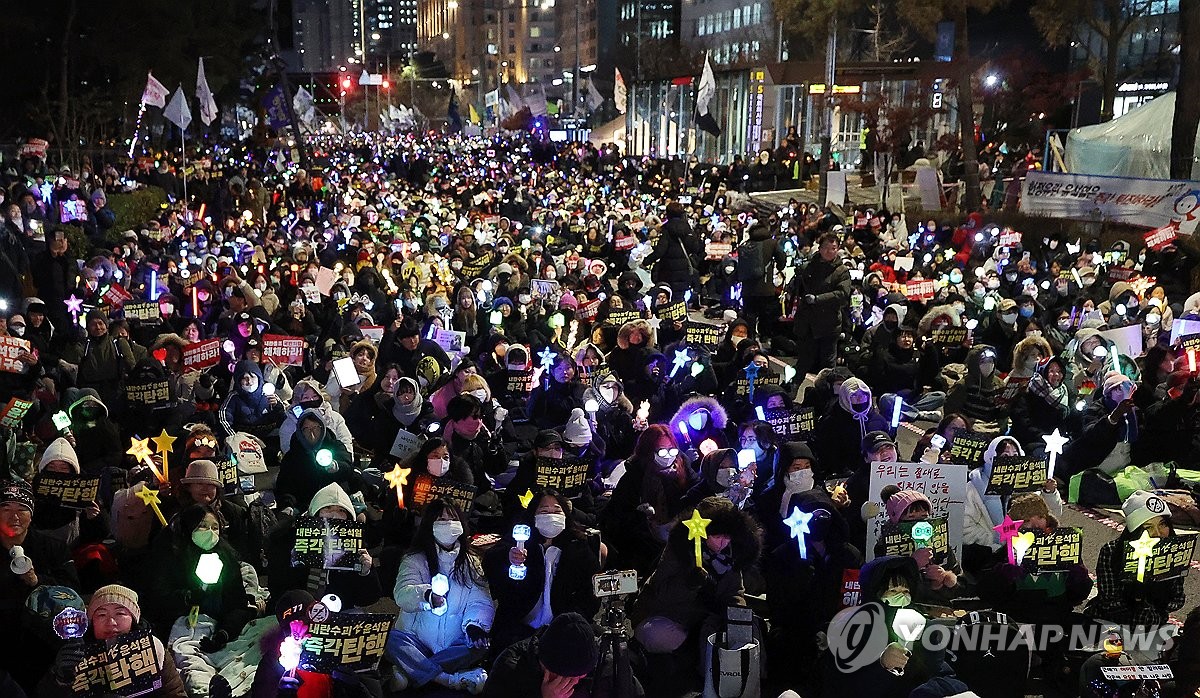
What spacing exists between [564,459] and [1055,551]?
9.84 feet

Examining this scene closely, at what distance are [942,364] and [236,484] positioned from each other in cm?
762

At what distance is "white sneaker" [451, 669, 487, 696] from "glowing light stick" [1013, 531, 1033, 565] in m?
3.07

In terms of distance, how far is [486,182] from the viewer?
121ft

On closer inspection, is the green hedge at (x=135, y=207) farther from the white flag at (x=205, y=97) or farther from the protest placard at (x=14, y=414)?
the protest placard at (x=14, y=414)

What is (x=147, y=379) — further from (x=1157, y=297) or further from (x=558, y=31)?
(x=558, y=31)

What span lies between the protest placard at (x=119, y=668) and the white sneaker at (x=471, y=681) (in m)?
1.69

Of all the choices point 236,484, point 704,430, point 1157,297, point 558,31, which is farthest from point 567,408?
point 558,31

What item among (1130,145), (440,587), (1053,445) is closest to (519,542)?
(440,587)

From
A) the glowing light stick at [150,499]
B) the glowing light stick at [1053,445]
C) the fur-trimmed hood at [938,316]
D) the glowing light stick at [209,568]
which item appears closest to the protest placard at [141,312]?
the glowing light stick at [150,499]

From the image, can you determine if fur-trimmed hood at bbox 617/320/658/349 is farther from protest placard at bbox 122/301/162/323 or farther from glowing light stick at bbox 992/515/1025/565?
glowing light stick at bbox 992/515/1025/565

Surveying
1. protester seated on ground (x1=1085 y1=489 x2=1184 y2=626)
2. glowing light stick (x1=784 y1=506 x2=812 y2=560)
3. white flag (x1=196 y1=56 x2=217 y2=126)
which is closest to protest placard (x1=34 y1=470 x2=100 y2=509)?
glowing light stick (x1=784 y1=506 x2=812 y2=560)

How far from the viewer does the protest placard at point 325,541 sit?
639 cm

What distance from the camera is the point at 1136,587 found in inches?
253

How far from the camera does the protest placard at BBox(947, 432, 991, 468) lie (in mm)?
7898
